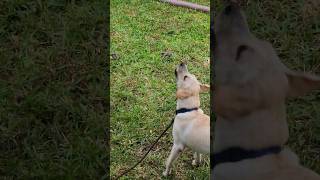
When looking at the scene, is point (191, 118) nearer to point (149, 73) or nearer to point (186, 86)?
point (186, 86)

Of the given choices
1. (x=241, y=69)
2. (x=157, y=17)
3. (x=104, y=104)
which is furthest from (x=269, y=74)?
(x=157, y=17)

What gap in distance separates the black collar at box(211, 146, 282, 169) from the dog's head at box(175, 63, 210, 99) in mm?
779

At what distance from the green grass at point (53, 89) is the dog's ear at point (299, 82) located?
55.3 inches

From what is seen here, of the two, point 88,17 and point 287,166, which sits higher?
point 88,17

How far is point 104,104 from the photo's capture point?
372 centimetres

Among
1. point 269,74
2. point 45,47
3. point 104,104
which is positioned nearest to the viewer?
point 269,74

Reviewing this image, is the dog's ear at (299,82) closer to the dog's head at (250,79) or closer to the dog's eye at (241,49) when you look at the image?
the dog's head at (250,79)

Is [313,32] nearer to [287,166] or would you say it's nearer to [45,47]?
[45,47]

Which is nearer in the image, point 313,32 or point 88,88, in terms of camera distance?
point 88,88

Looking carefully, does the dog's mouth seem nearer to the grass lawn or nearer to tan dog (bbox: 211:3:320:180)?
tan dog (bbox: 211:3:320:180)

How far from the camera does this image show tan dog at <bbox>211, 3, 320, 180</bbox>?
2125 millimetres

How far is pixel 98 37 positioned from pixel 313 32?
4.75 feet

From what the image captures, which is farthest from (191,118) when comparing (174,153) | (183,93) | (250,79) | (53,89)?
(53,89)

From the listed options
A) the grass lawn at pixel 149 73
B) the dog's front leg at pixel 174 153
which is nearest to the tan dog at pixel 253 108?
the dog's front leg at pixel 174 153
